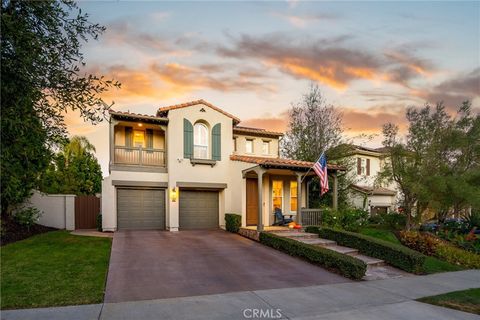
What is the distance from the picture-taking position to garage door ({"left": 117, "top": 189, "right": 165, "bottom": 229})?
16.9 meters

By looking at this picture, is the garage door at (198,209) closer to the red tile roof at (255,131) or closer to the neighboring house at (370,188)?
A: the red tile roof at (255,131)

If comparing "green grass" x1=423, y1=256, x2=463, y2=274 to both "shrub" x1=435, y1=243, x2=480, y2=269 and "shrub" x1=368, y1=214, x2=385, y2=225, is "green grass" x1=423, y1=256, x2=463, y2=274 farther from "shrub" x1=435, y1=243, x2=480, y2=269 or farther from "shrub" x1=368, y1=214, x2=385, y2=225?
"shrub" x1=368, y1=214, x2=385, y2=225

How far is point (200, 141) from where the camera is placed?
60.1 ft

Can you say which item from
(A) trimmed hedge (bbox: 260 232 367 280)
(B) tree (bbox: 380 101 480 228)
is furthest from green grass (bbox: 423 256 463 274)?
(B) tree (bbox: 380 101 480 228)

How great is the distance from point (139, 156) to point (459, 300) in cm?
1464

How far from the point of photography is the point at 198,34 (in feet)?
41.5

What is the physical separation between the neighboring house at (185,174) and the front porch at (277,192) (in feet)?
0.18

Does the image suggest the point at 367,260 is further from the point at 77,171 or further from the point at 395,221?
the point at 77,171

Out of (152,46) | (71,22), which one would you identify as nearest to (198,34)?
(152,46)

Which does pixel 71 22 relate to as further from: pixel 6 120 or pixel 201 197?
pixel 201 197

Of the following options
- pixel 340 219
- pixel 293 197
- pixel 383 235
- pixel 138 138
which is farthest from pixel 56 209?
pixel 383 235

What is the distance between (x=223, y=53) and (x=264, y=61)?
84.6 inches

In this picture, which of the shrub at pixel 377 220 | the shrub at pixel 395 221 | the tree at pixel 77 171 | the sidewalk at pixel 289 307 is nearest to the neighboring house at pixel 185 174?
the shrub at pixel 395 221

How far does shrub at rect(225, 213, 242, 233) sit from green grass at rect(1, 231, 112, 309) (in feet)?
20.4
